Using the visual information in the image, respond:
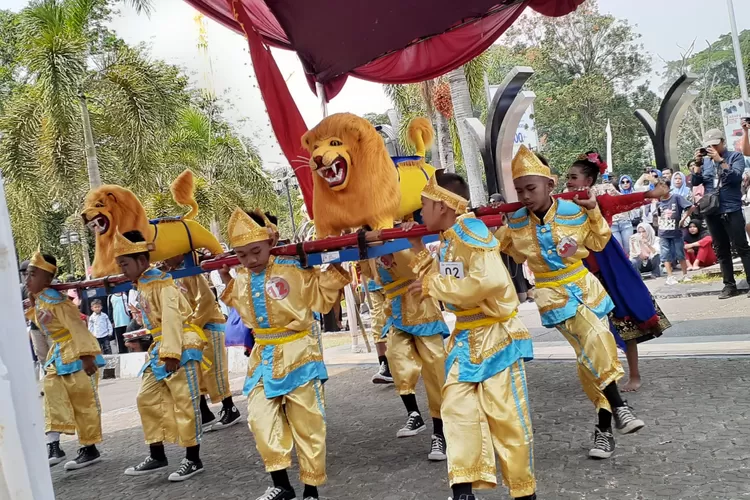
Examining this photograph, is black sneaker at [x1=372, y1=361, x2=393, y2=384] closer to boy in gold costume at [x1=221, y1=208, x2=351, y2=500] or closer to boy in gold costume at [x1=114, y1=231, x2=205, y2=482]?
boy in gold costume at [x1=114, y1=231, x2=205, y2=482]

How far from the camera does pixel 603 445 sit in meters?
3.74

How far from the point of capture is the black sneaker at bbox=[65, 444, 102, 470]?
18.4ft

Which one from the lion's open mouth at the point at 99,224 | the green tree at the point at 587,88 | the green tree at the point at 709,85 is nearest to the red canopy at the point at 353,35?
the lion's open mouth at the point at 99,224

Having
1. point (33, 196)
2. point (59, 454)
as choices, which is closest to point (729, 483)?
point (59, 454)

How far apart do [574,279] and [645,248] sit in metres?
8.20

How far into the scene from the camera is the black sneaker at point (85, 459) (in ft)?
18.4

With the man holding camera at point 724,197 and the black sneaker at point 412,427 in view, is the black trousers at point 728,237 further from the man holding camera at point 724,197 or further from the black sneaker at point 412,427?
the black sneaker at point 412,427

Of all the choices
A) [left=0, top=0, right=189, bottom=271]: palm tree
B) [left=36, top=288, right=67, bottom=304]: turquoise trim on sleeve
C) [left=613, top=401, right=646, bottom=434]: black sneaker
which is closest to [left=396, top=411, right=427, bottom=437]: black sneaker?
[left=613, top=401, right=646, bottom=434]: black sneaker

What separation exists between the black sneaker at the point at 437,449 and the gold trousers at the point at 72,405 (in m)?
3.09

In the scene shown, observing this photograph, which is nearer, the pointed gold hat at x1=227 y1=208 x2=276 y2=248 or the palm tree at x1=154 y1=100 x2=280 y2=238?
the pointed gold hat at x1=227 y1=208 x2=276 y2=248

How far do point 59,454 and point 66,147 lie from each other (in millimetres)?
9901

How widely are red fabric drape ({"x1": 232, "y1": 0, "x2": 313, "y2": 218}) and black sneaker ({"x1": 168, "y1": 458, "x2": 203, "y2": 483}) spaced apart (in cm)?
250

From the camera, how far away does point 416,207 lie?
5027 millimetres

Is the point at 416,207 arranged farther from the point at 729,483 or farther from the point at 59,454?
the point at 59,454
